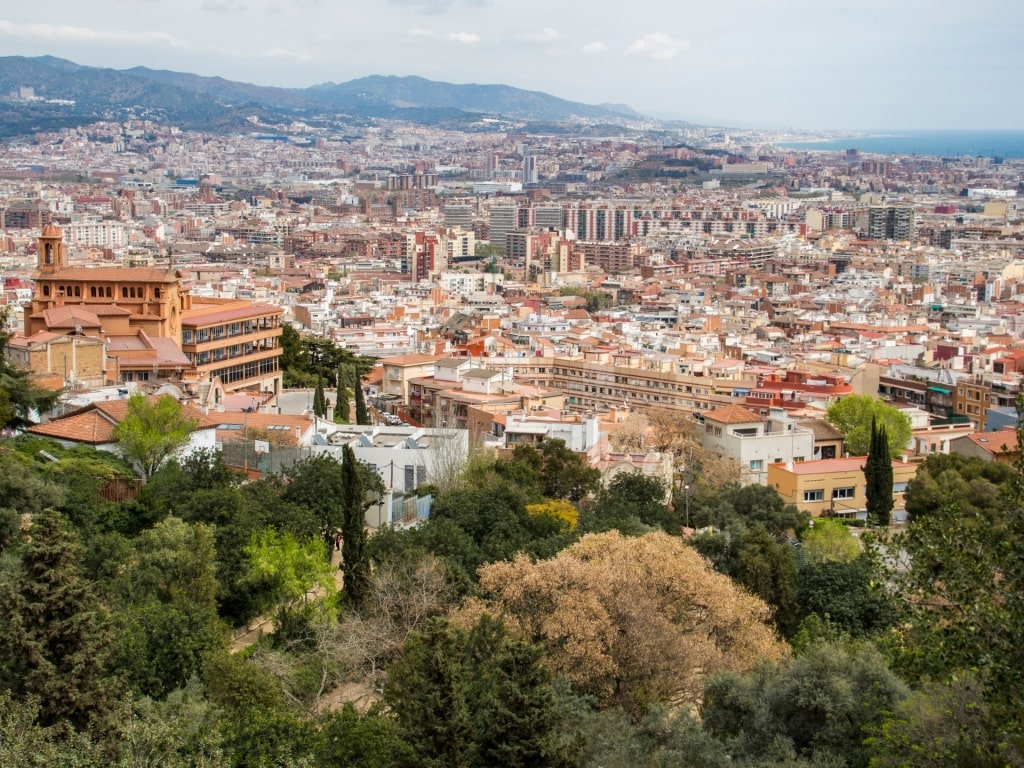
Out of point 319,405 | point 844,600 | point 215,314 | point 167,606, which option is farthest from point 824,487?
point 167,606

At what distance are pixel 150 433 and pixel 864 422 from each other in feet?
43.9

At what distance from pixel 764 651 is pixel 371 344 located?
92.2ft

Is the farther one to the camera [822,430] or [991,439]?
[822,430]

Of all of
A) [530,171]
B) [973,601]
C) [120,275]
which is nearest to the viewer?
[973,601]

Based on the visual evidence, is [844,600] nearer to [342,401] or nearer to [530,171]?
[342,401]

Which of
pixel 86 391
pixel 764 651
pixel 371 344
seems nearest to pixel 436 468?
pixel 86 391

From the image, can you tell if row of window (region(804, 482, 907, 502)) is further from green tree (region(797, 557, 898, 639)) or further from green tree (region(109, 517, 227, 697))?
green tree (region(109, 517, 227, 697))

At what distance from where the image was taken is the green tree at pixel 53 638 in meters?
8.36

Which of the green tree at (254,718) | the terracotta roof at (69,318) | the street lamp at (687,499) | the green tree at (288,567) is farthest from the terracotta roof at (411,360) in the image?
the green tree at (254,718)

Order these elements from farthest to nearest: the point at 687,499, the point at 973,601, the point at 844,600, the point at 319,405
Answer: the point at 319,405
the point at 687,499
the point at 844,600
the point at 973,601

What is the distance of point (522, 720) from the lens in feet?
28.3

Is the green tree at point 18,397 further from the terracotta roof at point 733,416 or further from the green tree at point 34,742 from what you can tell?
the terracotta roof at point 733,416

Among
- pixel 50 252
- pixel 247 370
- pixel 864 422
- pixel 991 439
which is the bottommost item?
pixel 991 439

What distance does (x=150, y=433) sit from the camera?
15633mm
